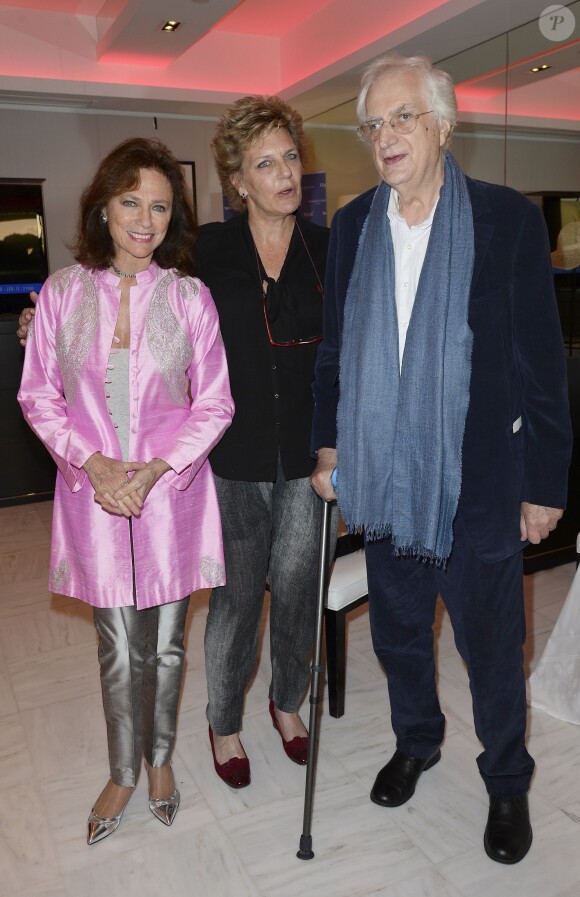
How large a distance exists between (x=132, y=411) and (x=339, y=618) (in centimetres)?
112

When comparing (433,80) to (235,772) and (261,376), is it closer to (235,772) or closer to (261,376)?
(261,376)

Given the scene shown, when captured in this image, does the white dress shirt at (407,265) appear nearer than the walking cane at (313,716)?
Yes

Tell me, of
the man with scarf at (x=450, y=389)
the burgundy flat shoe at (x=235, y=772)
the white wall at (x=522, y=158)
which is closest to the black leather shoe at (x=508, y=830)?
the man with scarf at (x=450, y=389)

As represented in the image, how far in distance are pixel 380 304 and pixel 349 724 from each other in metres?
1.52

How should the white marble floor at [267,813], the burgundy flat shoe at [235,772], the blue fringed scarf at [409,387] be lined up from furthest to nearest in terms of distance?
the burgundy flat shoe at [235,772], the white marble floor at [267,813], the blue fringed scarf at [409,387]

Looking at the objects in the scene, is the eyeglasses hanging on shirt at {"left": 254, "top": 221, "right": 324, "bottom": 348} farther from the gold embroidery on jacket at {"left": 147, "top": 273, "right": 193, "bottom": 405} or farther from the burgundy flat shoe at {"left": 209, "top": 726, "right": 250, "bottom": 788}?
the burgundy flat shoe at {"left": 209, "top": 726, "right": 250, "bottom": 788}

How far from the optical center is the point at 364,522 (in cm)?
198

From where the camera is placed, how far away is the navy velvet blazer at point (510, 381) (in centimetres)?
176

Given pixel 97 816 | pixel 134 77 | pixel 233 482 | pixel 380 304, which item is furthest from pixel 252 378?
pixel 134 77

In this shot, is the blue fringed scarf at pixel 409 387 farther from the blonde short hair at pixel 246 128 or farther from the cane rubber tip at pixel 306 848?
the cane rubber tip at pixel 306 848

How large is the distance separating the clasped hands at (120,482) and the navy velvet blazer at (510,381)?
29.8 inches

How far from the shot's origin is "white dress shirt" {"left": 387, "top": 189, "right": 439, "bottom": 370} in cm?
188

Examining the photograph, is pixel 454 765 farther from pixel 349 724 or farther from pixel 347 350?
pixel 347 350

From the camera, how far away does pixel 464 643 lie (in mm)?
2012
